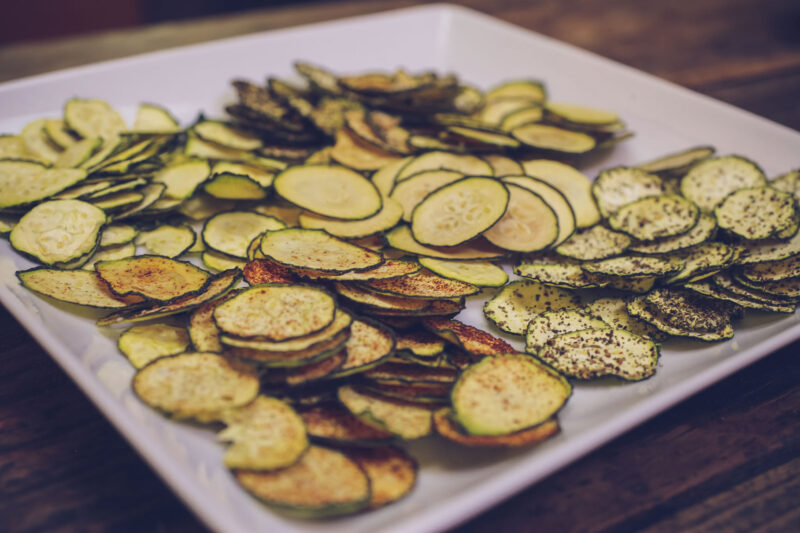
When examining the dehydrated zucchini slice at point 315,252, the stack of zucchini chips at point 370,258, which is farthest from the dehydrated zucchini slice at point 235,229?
the dehydrated zucchini slice at point 315,252

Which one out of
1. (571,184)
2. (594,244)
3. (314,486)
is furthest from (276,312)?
Answer: (571,184)

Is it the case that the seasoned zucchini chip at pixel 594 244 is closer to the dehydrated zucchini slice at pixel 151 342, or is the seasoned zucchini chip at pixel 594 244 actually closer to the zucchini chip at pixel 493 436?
the zucchini chip at pixel 493 436

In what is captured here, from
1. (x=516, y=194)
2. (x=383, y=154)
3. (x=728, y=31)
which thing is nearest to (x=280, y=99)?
(x=383, y=154)

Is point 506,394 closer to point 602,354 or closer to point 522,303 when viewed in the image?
point 602,354

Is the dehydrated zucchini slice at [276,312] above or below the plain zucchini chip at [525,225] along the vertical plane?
below

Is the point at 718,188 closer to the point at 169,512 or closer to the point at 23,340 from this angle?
→ the point at 169,512

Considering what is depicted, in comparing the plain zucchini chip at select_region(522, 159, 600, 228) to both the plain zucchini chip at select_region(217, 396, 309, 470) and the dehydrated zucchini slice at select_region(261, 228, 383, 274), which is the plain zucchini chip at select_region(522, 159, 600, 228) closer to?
the dehydrated zucchini slice at select_region(261, 228, 383, 274)
